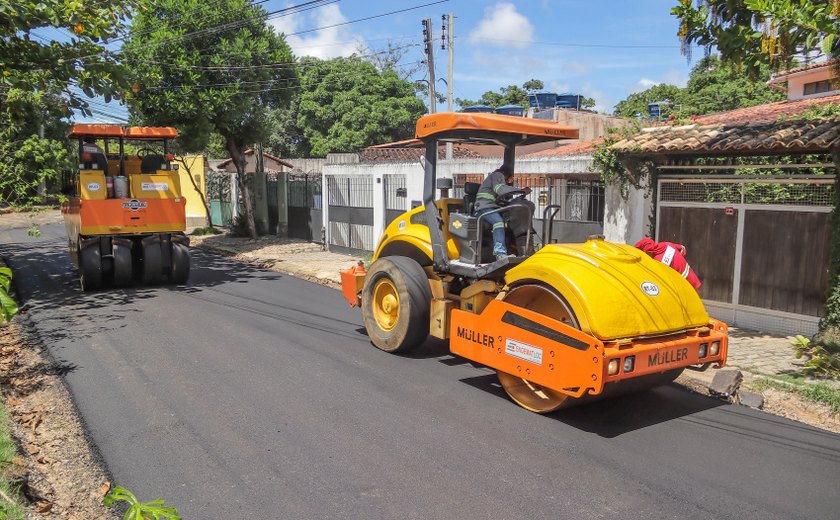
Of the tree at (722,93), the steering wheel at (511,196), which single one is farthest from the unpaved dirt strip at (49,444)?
the tree at (722,93)

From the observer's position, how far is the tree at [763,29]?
6.37 meters

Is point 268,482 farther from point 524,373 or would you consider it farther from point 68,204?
point 68,204

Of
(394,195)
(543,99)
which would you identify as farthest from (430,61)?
(543,99)

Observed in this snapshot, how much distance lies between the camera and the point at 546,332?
5273mm

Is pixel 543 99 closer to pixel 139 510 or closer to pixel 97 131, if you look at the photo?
pixel 97 131

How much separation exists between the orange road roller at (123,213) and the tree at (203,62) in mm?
4789

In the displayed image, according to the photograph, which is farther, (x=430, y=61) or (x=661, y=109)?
(x=661, y=109)

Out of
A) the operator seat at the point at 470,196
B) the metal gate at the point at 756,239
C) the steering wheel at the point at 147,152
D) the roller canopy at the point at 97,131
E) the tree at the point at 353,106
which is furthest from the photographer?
the tree at the point at 353,106

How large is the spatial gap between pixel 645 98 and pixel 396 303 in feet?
114

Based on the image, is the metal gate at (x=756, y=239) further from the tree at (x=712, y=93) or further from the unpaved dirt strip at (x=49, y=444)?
the tree at (x=712, y=93)

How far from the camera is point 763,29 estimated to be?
23.2 feet

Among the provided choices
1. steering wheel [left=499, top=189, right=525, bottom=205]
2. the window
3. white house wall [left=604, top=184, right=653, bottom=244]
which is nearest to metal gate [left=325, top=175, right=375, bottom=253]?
white house wall [left=604, top=184, right=653, bottom=244]

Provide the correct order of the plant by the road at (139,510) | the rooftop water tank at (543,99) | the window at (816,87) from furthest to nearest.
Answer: the rooftop water tank at (543,99) < the window at (816,87) < the plant by the road at (139,510)

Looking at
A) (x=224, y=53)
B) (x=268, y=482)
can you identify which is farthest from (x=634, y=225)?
(x=224, y=53)
